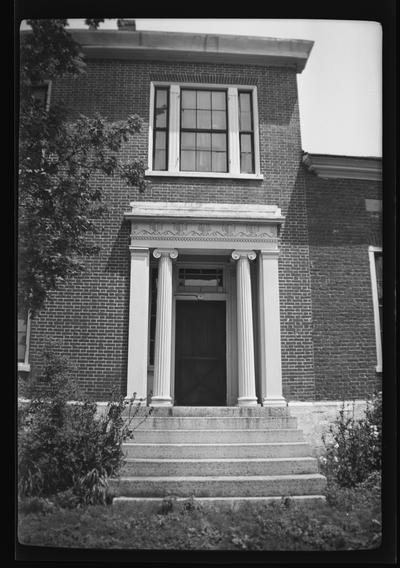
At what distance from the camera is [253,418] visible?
5.02 meters

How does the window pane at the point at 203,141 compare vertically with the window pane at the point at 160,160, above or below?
above

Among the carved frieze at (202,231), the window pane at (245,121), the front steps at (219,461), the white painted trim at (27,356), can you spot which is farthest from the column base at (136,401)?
the window pane at (245,121)

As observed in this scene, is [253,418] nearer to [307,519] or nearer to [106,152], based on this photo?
[307,519]

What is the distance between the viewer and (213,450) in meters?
4.66

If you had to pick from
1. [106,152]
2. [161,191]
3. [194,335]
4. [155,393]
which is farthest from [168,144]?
[155,393]

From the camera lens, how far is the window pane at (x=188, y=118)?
6.48 m

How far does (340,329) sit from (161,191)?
2746mm

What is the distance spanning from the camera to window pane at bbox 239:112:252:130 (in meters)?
6.27

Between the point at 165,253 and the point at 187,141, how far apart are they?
1578 millimetres

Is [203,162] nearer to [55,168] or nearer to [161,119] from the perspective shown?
[161,119]

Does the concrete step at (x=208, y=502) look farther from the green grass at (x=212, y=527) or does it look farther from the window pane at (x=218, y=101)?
the window pane at (x=218, y=101)

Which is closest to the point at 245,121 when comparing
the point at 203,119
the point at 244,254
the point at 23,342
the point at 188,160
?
the point at 203,119

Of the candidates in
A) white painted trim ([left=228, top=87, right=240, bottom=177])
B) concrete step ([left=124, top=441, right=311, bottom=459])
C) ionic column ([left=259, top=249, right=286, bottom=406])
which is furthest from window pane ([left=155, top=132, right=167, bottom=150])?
concrete step ([left=124, top=441, right=311, bottom=459])

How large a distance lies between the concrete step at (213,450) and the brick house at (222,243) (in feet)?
1.68
